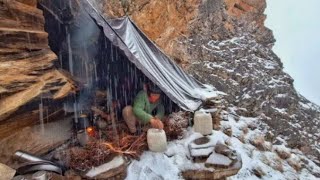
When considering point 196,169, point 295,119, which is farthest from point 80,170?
point 295,119

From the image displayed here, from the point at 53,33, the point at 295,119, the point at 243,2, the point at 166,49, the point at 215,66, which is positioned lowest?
the point at 295,119

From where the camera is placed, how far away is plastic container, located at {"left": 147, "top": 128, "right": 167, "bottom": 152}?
3996 millimetres

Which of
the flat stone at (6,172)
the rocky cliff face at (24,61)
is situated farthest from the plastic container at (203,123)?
the flat stone at (6,172)

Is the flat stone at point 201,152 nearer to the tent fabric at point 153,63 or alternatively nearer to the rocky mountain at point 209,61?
the rocky mountain at point 209,61

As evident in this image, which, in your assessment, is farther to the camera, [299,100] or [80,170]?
[299,100]

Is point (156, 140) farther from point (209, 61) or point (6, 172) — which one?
point (209, 61)

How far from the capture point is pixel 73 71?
5.00m

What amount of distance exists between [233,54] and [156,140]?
54.0 feet

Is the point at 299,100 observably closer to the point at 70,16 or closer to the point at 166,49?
the point at 166,49

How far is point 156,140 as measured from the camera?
4000mm

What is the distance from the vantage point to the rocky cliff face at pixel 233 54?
13750mm

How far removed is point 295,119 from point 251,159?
14591 mm

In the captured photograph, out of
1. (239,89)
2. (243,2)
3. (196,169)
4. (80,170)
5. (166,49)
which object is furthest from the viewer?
(243,2)

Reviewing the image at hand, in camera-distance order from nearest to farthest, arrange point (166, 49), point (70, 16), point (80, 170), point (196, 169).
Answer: point (80, 170) < point (196, 169) < point (70, 16) < point (166, 49)
